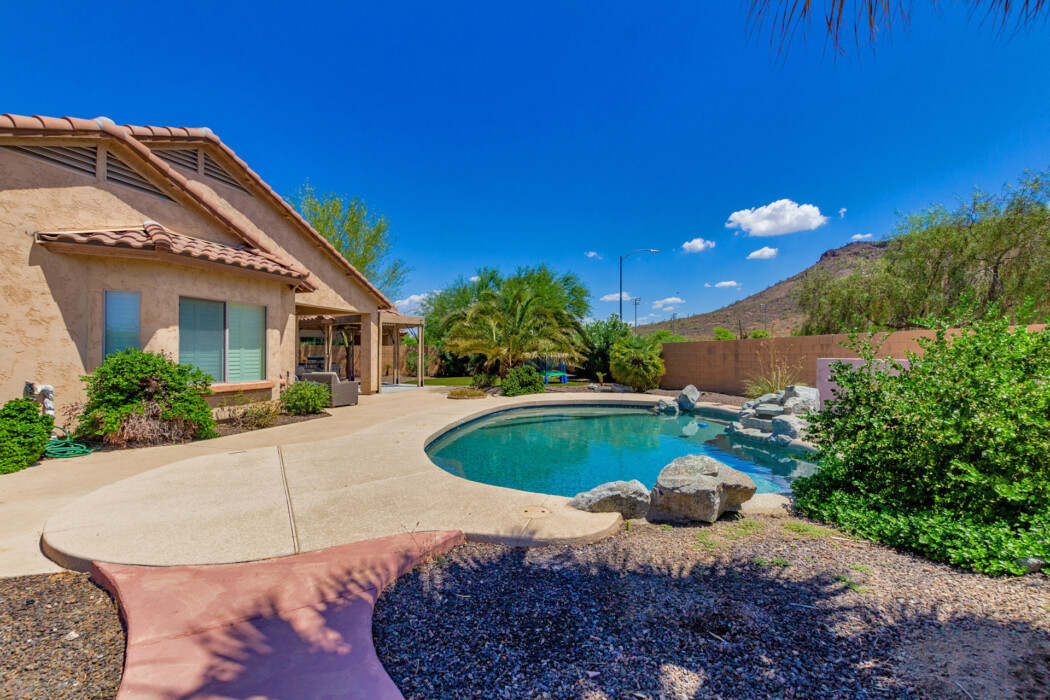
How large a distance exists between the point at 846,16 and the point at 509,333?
1605cm

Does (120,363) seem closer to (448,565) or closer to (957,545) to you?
(448,565)

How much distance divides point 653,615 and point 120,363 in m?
8.93

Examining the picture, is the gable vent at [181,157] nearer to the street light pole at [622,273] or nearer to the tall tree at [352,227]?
the tall tree at [352,227]

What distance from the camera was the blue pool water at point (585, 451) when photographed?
7441 mm

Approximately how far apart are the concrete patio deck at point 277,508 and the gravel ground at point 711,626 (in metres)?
0.65

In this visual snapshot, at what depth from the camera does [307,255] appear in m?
13.2

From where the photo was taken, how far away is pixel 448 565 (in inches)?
133

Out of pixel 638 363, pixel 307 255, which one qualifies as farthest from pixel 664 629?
pixel 638 363

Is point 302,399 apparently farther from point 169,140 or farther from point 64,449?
point 169,140

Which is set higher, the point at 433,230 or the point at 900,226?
the point at 433,230

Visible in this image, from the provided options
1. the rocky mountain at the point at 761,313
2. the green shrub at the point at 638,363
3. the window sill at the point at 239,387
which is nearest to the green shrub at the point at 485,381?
the green shrub at the point at 638,363

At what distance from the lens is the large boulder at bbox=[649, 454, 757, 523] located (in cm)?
435

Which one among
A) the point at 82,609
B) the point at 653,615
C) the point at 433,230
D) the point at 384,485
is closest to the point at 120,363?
the point at 384,485

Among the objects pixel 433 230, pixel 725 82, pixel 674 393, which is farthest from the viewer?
pixel 433 230
